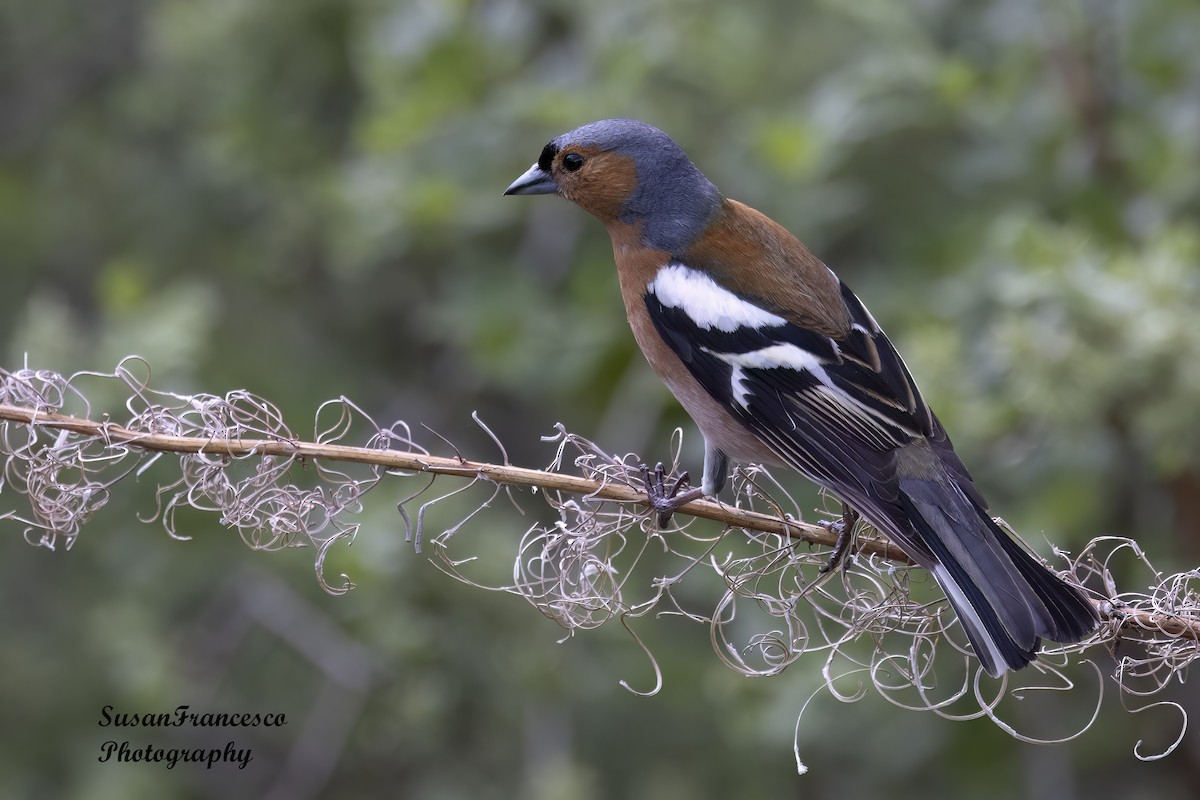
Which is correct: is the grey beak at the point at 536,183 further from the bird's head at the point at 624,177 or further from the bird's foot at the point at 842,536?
the bird's foot at the point at 842,536

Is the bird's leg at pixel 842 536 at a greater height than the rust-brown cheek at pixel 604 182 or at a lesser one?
lesser

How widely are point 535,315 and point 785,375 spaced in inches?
54.0

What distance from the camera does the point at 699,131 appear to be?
4836 mm

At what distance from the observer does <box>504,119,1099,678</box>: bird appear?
9.04ft

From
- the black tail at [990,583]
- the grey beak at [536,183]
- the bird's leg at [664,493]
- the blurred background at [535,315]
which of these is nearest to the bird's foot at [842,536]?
the black tail at [990,583]

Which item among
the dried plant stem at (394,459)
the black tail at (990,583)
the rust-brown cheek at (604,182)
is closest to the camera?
the dried plant stem at (394,459)

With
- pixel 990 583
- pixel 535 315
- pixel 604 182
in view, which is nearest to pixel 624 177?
pixel 604 182

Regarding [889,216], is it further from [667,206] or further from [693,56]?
[667,206]

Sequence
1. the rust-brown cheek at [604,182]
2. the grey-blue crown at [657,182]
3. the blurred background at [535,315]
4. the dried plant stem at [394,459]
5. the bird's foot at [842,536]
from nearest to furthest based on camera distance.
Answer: the dried plant stem at [394,459] → the bird's foot at [842,536] → the grey-blue crown at [657,182] → the rust-brown cheek at [604,182] → the blurred background at [535,315]

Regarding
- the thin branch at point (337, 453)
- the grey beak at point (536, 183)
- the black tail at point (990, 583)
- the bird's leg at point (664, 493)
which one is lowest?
the thin branch at point (337, 453)

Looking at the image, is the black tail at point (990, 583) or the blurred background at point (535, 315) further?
the blurred background at point (535, 315)

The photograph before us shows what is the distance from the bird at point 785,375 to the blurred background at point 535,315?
1.85 ft

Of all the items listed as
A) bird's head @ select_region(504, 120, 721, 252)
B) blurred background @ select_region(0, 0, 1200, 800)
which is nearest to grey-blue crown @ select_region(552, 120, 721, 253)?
bird's head @ select_region(504, 120, 721, 252)

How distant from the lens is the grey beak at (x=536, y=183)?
3889 mm
